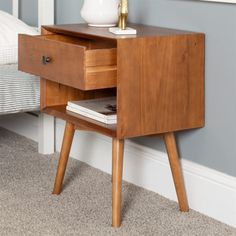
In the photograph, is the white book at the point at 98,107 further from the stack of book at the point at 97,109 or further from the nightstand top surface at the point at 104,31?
the nightstand top surface at the point at 104,31

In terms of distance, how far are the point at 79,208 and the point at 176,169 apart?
1.06ft

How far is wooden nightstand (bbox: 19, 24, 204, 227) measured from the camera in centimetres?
184

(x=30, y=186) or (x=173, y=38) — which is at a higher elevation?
(x=173, y=38)

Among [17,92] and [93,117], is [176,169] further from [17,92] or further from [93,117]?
[17,92]

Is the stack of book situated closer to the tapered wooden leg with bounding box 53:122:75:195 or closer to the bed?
the tapered wooden leg with bounding box 53:122:75:195

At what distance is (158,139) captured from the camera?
2.23 m

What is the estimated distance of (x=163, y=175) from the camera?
7.25 feet

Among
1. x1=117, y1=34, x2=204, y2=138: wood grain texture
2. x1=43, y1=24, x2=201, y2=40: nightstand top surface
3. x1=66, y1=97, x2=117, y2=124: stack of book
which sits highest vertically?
x1=43, y1=24, x2=201, y2=40: nightstand top surface

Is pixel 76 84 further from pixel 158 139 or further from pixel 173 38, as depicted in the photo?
pixel 158 139

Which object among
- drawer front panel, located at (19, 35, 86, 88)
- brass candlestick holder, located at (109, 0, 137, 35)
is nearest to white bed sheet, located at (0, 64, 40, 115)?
drawer front panel, located at (19, 35, 86, 88)

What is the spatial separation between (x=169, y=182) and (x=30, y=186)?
476 millimetres

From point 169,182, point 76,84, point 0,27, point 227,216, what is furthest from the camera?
point 0,27

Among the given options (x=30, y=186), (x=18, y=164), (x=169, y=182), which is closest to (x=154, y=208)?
(x=169, y=182)

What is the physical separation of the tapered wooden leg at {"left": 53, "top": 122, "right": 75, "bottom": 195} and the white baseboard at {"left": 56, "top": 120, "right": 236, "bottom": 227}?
0.25 m
